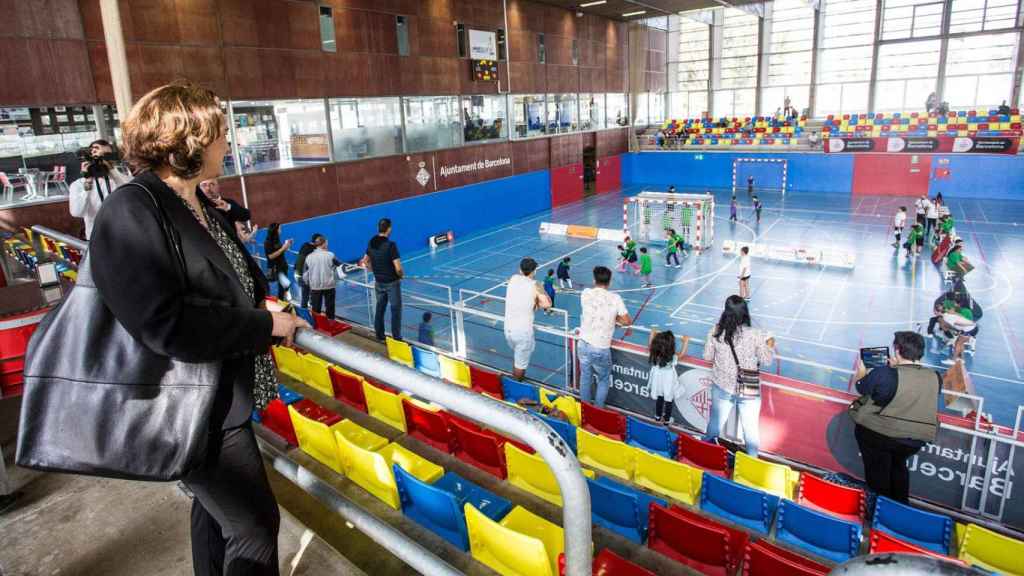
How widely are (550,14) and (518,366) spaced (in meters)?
28.5

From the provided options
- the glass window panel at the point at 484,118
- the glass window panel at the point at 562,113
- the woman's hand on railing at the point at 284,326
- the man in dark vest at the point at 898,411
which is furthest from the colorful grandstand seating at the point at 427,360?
the glass window panel at the point at 562,113

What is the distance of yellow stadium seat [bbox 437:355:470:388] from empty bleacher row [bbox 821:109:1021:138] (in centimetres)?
3554

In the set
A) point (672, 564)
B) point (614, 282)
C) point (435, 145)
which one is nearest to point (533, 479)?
point (672, 564)

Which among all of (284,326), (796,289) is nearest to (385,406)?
(284,326)

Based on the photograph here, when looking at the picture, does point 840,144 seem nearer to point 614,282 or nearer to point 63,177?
point 614,282

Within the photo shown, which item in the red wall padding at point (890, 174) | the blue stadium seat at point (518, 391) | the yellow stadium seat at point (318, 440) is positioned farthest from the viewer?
the red wall padding at point (890, 174)

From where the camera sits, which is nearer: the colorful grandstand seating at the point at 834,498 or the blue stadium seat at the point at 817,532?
the blue stadium seat at the point at 817,532

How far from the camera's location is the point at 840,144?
35.3m

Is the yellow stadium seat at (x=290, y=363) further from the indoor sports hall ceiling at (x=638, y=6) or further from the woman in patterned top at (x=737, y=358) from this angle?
the indoor sports hall ceiling at (x=638, y=6)

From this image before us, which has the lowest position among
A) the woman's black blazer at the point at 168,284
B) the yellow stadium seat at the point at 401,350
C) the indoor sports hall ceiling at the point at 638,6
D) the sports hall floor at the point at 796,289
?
the sports hall floor at the point at 796,289

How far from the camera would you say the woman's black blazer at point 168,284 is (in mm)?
1391

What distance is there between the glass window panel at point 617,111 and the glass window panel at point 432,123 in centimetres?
1536

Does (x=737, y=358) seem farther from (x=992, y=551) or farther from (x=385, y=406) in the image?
(x=385, y=406)

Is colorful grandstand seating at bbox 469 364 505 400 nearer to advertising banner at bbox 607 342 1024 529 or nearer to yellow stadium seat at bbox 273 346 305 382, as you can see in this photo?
advertising banner at bbox 607 342 1024 529
